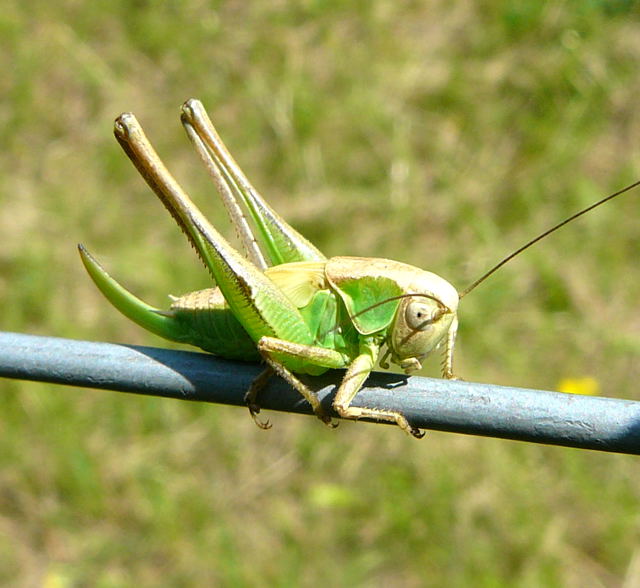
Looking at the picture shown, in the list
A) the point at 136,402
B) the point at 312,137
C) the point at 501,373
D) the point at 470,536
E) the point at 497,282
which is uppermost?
the point at 312,137

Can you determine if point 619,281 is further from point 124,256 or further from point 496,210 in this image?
point 124,256

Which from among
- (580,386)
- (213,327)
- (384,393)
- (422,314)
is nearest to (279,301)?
(213,327)

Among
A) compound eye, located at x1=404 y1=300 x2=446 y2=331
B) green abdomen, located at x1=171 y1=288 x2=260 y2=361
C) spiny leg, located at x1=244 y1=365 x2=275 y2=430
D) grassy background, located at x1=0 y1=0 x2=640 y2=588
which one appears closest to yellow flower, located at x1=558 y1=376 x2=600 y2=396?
grassy background, located at x1=0 y1=0 x2=640 y2=588

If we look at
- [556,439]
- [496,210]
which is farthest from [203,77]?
[556,439]

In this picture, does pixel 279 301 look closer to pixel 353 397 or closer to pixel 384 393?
pixel 353 397

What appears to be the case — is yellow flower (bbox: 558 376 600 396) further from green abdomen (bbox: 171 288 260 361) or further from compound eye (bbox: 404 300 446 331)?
green abdomen (bbox: 171 288 260 361)

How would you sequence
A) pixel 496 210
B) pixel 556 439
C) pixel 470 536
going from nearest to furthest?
pixel 556 439, pixel 470 536, pixel 496 210

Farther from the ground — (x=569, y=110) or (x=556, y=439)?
(x=569, y=110)
